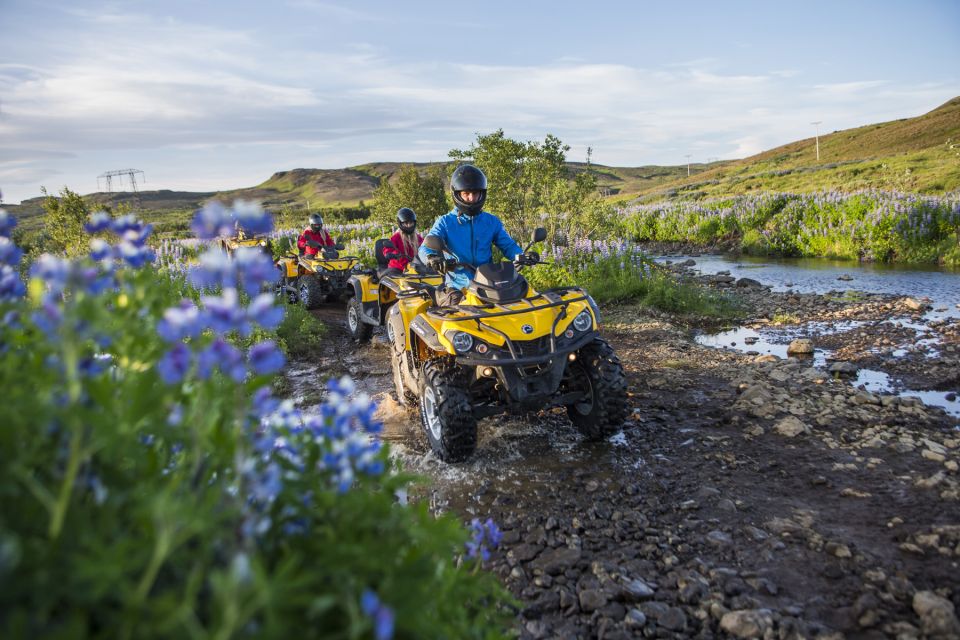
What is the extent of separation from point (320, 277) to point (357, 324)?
3.11 meters

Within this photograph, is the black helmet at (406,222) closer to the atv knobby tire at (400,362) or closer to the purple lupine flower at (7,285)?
the atv knobby tire at (400,362)

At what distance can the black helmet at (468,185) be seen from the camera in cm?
584

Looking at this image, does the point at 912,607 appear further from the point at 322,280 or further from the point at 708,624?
the point at 322,280

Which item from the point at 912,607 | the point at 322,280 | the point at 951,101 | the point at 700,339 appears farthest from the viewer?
the point at 951,101

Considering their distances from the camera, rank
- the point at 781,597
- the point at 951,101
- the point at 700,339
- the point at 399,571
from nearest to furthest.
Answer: the point at 399,571 → the point at 781,597 → the point at 700,339 → the point at 951,101

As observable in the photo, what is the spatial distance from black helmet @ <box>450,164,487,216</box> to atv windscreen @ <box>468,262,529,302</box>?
1020mm

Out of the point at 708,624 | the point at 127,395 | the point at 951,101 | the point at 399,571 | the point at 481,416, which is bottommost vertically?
the point at 708,624

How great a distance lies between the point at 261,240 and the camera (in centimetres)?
1371

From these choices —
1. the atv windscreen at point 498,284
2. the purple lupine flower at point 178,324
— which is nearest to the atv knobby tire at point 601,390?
the atv windscreen at point 498,284

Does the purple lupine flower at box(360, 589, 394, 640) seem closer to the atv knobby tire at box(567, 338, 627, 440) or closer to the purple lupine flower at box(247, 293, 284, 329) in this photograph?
the purple lupine flower at box(247, 293, 284, 329)

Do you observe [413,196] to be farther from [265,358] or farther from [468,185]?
[265,358]

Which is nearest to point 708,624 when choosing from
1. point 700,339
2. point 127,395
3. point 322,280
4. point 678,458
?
point 678,458

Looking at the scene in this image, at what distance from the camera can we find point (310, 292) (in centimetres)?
1195

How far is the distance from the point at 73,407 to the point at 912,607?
11.1 ft
